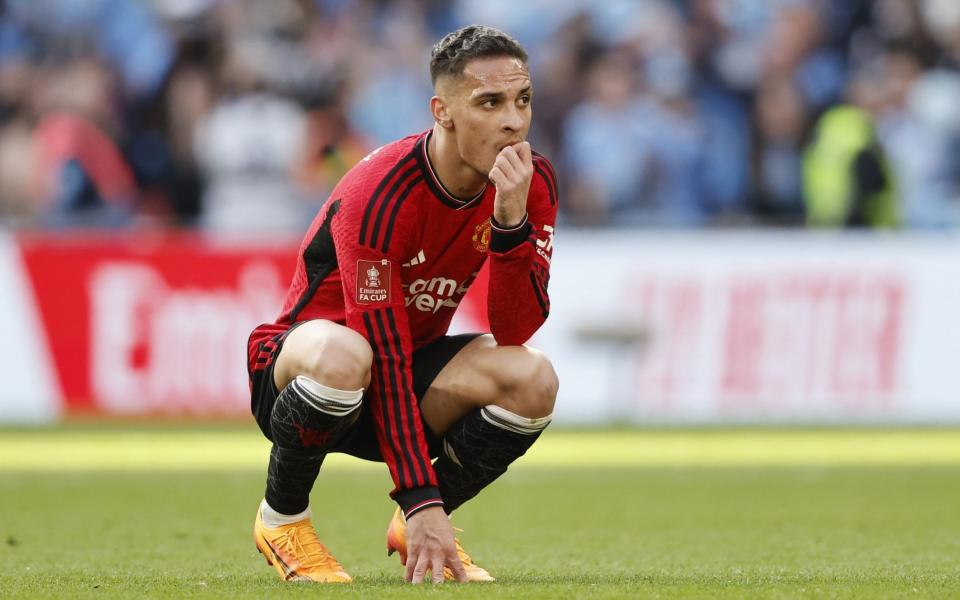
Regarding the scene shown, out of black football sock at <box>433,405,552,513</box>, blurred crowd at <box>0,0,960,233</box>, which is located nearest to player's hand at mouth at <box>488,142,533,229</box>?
black football sock at <box>433,405,552,513</box>

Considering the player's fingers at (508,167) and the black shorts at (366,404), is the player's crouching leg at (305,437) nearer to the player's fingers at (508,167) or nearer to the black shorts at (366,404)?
the black shorts at (366,404)

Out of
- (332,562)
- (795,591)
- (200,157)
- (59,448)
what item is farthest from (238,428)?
(795,591)

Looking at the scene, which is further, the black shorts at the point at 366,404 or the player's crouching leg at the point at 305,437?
the black shorts at the point at 366,404

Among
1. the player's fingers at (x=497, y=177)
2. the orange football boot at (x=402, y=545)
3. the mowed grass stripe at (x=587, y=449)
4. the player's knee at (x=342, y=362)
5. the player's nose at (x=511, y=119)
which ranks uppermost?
the player's nose at (x=511, y=119)

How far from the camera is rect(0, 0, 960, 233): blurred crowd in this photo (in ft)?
41.7

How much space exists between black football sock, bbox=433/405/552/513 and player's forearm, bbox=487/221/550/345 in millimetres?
262

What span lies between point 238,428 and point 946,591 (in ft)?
25.2

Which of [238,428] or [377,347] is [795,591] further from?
[238,428]

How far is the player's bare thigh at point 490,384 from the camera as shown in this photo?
5008mm

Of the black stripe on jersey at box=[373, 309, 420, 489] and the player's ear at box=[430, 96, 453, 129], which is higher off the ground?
the player's ear at box=[430, 96, 453, 129]

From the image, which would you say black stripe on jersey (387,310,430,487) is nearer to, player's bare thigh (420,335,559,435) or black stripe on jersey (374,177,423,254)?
black stripe on jersey (374,177,423,254)

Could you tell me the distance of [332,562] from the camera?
509cm

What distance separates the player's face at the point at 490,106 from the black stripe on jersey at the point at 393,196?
195 mm

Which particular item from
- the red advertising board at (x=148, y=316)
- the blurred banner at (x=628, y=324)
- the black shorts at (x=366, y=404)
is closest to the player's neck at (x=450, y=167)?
the black shorts at (x=366, y=404)
